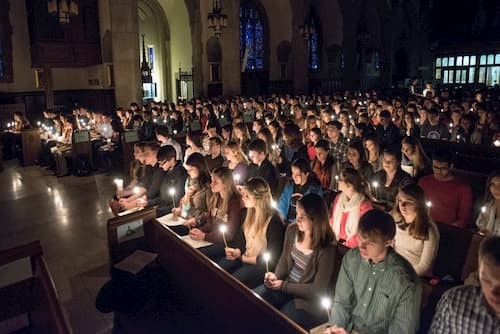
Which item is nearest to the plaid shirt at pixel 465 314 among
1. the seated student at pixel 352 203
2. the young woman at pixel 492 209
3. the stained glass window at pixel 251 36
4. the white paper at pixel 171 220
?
the seated student at pixel 352 203

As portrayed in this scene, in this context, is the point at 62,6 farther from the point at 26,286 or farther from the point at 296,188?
the point at 26,286

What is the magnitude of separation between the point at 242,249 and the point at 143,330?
1.18 m

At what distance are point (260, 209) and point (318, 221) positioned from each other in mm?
818

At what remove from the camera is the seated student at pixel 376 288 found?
244 centimetres

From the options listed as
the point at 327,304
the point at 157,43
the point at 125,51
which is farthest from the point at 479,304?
the point at 157,43

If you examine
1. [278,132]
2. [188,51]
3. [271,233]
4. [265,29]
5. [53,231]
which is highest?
[265,29]

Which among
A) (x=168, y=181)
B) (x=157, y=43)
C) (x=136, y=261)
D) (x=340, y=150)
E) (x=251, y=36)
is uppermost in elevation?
(x=251, y=36)

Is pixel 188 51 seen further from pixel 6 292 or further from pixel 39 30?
pixel 6 292

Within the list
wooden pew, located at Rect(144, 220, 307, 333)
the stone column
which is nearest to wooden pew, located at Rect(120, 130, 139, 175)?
wooden pew, located at Rect(144, 220, 307, 333)

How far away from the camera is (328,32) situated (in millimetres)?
25188

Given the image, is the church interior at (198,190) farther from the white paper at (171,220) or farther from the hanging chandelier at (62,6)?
the hanging chandelier at (62,6)

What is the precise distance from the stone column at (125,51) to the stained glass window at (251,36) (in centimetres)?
997

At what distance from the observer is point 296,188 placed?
201 inches

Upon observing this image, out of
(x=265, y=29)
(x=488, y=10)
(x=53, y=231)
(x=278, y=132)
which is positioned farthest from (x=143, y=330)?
(x=488, y=10)
